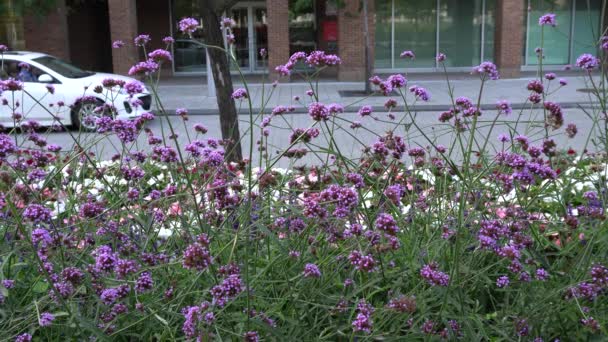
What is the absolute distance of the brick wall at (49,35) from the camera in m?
23.2

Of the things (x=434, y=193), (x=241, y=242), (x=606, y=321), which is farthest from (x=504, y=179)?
(x=241, y=242)

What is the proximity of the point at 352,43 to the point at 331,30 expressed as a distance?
193 centimetres

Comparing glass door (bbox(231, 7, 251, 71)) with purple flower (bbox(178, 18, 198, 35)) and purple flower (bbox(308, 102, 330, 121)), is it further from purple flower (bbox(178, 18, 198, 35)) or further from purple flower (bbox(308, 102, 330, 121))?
purple flower (bbox(308, 102, 330, 121))

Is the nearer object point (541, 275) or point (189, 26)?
point (541, 275)

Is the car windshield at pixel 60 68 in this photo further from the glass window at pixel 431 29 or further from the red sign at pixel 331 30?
the glass window at pixel 431 29

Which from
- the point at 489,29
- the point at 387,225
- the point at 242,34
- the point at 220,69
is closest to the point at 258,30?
the point at 242,34

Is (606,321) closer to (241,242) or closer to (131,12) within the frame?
(241,242)

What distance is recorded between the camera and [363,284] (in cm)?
259

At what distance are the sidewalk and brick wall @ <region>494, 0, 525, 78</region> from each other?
1.89 feet

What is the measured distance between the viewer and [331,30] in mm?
24703

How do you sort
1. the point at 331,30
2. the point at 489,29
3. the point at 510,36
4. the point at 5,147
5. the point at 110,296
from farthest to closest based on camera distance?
the point at 489,29, the point at 331,30, the point at 510,36, the point at 5,147, the point at 110,296

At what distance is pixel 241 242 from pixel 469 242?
90cm

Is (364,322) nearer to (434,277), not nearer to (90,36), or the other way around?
(434,277)

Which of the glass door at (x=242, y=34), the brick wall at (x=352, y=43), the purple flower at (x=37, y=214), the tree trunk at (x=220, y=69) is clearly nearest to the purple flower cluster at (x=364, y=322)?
the purple flower at (x=37, y=214)
